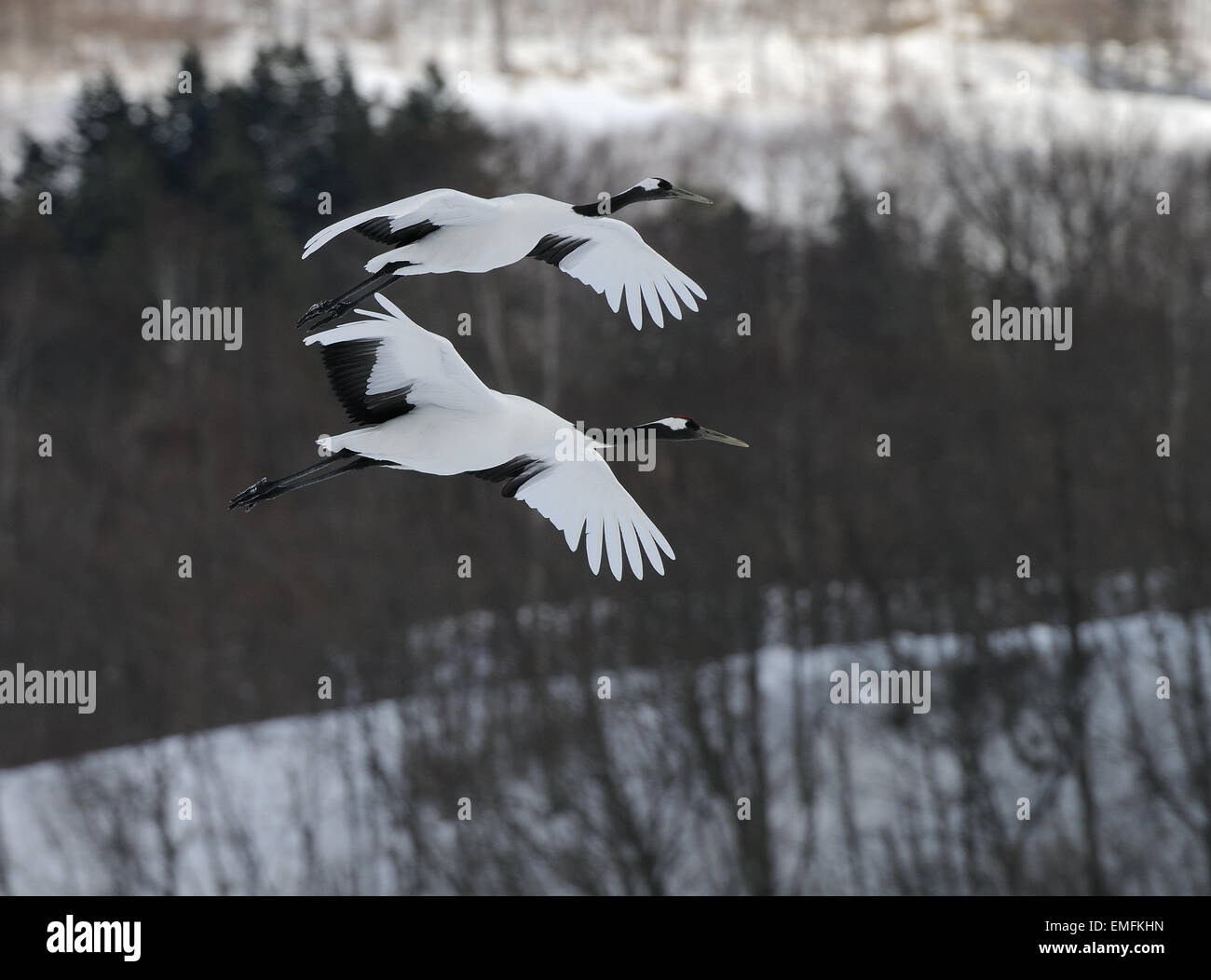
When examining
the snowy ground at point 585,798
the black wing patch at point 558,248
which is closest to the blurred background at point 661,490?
the snowy ground at point 585,798

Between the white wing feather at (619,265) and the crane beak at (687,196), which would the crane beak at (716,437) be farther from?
the crane beak at (687,196)

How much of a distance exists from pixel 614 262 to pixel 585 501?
1.11m

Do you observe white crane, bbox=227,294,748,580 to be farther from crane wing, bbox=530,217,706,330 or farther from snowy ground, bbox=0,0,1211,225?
snowy ground, bbox=0,0,1211,225

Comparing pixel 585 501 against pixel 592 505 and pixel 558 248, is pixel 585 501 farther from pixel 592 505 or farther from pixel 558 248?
pixel 558 248

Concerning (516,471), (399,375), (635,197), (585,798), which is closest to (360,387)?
(399,375)

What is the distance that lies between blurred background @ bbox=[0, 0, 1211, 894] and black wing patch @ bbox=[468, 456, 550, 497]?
770 inches

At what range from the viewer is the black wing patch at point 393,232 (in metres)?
5.82

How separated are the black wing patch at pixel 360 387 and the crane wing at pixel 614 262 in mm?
980

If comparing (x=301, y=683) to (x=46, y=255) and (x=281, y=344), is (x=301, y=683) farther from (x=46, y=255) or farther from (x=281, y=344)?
(x=46, y=255)

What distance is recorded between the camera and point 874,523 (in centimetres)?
3338

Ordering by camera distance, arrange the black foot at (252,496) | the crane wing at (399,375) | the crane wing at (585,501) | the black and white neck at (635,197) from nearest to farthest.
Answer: the black foot at (252,496)
the crane wing at (399,375)
the crane wing at (585,501)
the black and white neck at (635,197)

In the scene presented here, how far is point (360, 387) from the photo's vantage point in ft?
18.7

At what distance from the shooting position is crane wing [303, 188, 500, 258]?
18.1 feet
